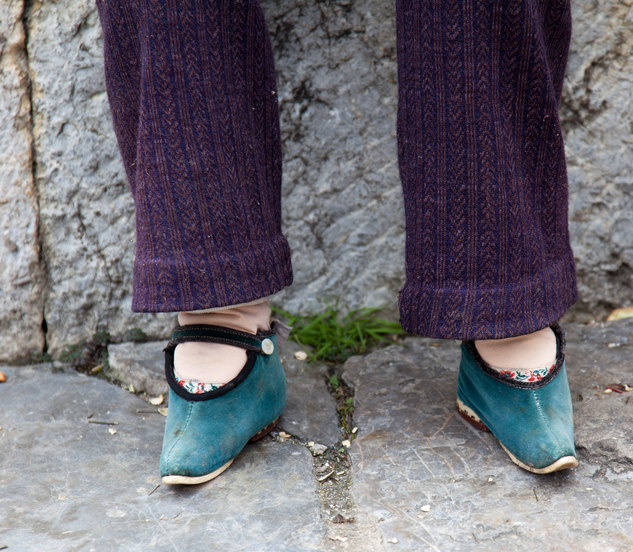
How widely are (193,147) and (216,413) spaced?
→ 42 cm

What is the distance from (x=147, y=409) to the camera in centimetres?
118

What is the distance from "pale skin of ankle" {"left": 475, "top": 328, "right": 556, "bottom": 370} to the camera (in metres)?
0.93

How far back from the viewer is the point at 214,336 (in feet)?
3.15

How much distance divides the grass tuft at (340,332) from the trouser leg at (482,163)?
0.51 meters

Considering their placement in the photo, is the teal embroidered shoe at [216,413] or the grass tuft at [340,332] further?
the grass tuft at [340,332]

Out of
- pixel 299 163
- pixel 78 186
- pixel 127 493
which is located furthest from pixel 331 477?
pixel 78 186

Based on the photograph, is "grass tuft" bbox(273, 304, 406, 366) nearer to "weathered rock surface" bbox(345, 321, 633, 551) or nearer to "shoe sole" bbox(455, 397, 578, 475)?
"weathered rock surface" bbox(345, 321, 633, 551)

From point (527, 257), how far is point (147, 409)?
0.80m

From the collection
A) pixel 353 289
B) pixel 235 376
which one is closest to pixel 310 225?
pixel 353 289

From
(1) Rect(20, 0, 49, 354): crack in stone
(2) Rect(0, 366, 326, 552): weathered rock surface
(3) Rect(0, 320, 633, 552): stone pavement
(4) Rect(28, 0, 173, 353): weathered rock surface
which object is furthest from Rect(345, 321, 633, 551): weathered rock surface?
(1) Rect(20, 0, 49, 354): crack in stone

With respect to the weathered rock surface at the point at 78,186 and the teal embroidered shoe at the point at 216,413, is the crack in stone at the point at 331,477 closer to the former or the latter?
the teal embroidered shoe at the point at 216,413

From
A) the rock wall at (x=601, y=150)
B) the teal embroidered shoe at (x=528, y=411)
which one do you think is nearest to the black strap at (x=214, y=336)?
the teal embroidered shoe at (x=528, y=411)

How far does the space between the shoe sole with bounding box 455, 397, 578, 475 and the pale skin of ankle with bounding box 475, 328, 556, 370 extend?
0.39 ft

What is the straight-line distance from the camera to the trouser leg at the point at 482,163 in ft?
2.61
